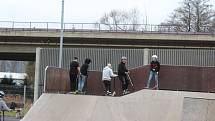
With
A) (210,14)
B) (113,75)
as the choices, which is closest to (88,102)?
(113,75)

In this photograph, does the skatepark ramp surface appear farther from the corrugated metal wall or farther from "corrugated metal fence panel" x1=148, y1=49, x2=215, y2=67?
"corrugated metal fence panel" x1=148, y1=49, x2=215, y2=67

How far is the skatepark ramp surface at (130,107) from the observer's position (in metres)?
14.8

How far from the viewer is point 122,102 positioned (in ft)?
54.7

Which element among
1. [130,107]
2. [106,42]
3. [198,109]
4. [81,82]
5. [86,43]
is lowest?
[130,107]

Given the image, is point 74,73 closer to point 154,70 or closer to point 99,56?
point 154,70

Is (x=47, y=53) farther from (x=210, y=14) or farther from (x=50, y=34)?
(x=210, y=14)

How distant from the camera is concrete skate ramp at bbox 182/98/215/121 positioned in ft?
47.7

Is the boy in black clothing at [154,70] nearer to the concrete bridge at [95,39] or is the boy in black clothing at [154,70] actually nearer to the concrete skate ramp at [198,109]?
the concrete skate ramp at [198,109]

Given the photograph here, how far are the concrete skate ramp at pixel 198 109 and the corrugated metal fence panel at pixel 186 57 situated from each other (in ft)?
69.1

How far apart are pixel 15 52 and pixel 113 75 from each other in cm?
3665

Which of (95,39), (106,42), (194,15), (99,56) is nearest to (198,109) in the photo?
(99,56)

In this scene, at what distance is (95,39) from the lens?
51875 mm

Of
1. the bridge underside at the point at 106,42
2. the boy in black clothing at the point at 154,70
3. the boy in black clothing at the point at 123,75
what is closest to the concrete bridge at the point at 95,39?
the bridge underside at the point at 106,42

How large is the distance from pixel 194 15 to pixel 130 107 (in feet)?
174
